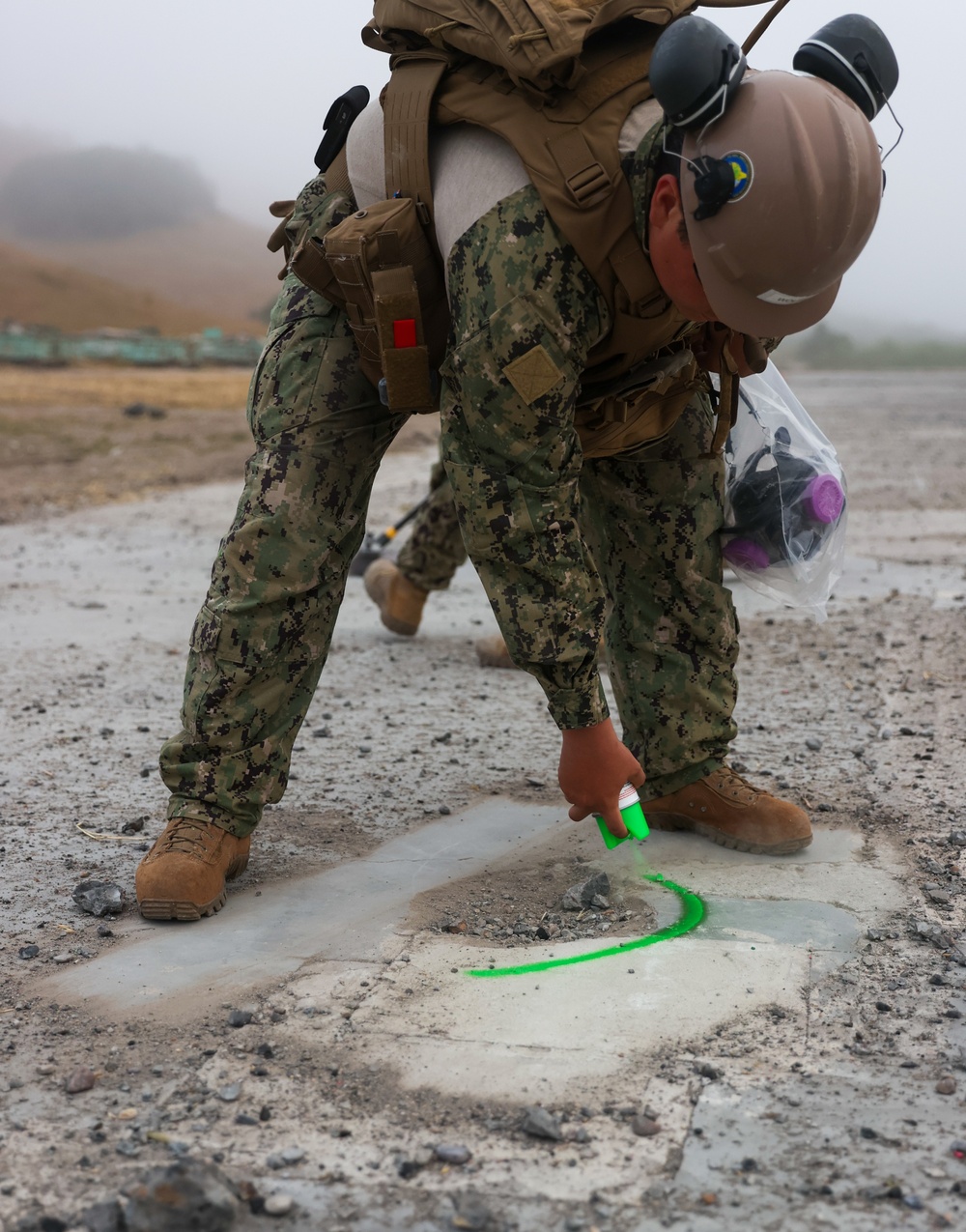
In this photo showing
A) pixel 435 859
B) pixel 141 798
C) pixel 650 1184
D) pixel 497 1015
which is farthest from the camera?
pixel 141 798

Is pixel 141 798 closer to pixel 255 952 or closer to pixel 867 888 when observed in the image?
pixel 255 952

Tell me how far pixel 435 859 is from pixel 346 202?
1.35 m

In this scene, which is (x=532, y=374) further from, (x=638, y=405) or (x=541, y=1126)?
(x=541, y=1126)

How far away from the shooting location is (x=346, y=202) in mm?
2471

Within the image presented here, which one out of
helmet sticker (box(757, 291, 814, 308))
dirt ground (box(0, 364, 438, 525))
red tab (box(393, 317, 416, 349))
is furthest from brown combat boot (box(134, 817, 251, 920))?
dirt ground (box(0, 364, 438, 525))

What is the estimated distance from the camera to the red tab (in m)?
2.23

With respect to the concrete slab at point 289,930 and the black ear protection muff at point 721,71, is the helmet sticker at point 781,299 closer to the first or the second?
the black ear protection muff at point 721,71

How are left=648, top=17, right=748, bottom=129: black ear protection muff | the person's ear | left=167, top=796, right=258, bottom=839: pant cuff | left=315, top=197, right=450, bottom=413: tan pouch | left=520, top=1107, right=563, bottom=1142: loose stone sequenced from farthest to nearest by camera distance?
left=167, top=796, right=258, bottom=839: pant cuff
left=315, top=197, right=450, bottom=413: tan pouch
the person's ear
left=648, top=17, right=748, bottom=129: black ear protection muff
left=520, top=1107, right=563, bottom=1142: loose stone

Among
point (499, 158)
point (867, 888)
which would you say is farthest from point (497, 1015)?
point (499, 158)

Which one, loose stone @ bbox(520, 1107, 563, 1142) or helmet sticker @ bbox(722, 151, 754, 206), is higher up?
helmet sticker @ bbox(722, 151, 754, 206)

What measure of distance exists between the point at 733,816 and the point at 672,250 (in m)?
1.28

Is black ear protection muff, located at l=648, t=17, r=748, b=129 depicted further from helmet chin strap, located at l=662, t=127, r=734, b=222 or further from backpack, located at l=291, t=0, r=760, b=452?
backpack, located at l=291, t=0, r=760, b=452

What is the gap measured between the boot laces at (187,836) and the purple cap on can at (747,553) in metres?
1.25

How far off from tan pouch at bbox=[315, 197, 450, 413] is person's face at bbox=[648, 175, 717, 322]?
15.8 inches
